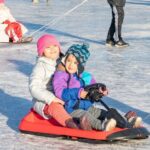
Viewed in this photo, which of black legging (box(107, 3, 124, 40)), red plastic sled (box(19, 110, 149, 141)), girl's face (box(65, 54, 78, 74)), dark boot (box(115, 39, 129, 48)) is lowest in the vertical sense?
dark boot (box(115, 39, 129, 48))

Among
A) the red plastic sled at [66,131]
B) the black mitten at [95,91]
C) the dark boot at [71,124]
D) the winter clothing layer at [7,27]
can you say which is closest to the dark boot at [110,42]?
the winter clothing layer at [7,27]

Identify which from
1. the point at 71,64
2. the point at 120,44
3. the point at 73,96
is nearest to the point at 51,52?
the point at 71,64

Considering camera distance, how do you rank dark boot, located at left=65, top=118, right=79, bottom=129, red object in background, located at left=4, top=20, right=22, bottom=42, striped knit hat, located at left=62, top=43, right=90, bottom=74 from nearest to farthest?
dark boot, located at left=65, top=118, right=79, bottom=129
striped knit hat, located at left=62, top=43, right=90, bottom=74
red object in background, located at left=4, top=20, right=22, bottom=42

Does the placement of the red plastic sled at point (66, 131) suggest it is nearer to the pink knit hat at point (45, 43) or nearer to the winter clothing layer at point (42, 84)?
the winter clothing layer at point (42, 84)

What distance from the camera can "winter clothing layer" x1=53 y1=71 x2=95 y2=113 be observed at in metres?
5.81

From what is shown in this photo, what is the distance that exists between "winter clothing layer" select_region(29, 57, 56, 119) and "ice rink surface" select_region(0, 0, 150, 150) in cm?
30

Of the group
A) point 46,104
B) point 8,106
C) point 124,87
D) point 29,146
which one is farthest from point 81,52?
point 124,87

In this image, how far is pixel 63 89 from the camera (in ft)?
19.1

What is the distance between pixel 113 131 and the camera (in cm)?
555

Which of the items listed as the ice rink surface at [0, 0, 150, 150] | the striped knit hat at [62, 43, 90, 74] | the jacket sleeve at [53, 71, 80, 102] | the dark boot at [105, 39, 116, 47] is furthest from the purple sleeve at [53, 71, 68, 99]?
the dark boot at [105, 39, 116, 47]

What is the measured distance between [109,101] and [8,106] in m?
1.08

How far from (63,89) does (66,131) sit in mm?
375

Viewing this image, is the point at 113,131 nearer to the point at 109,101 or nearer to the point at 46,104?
the point at 46,104

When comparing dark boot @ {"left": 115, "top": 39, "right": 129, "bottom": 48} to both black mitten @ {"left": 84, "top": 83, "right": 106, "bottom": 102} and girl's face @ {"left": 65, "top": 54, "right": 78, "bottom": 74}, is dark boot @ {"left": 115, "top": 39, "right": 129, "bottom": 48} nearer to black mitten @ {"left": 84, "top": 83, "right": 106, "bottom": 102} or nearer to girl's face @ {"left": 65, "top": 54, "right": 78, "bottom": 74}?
girl's face @ {"left": 65, "top": 54, "right": 78, "bottom": 74}
